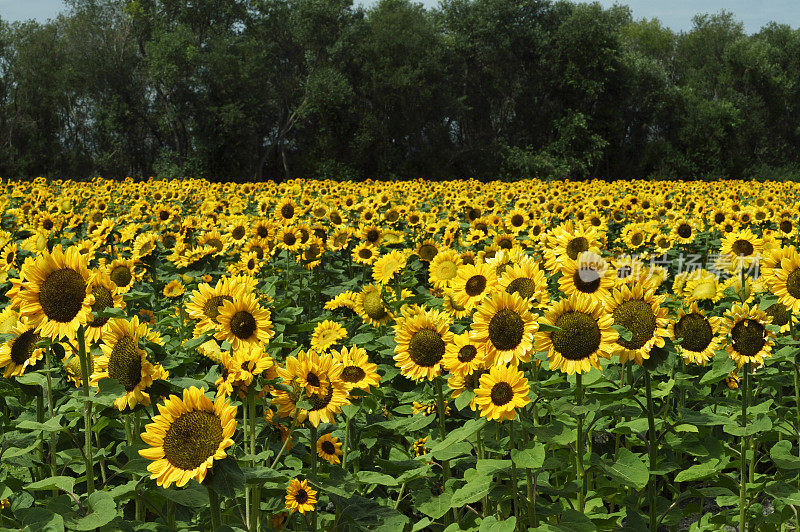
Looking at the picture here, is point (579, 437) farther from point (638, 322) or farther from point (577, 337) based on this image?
point (638, 322)

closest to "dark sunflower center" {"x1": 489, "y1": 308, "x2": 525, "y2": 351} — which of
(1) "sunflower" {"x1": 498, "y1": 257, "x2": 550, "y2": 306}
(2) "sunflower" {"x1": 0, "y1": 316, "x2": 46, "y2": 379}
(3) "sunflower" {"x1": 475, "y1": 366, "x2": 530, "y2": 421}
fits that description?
(3) "sunflower" {"x1": 475, "y1": 366, "x2": 530, "y2": 421}

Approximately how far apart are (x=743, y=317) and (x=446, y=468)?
6.15ft

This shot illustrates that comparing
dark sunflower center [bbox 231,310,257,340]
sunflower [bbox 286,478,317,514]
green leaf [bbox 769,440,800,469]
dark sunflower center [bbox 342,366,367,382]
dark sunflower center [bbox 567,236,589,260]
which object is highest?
dark sunflower center [bbox 567,236,589,260]

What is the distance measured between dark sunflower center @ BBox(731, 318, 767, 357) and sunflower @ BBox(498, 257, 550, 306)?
1.31m

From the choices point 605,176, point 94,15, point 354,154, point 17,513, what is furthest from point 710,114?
point 17,513

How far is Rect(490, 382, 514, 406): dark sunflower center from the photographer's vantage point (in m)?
2.53

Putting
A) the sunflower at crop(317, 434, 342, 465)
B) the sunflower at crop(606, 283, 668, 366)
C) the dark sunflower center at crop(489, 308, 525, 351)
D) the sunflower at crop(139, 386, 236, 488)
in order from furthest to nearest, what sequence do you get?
the sunflower at crop(317, 434, 342, 465)
the sunflower at crop(606, 283, 668, 366)
the dark sunflower center at crop(489, 308, 525, 351)
the sunflower at crop(139, 386, 236, 488)

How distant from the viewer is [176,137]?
37.1 m

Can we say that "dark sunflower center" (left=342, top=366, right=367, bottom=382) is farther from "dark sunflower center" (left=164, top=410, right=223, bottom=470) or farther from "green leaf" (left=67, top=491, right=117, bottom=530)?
"green leaf" (left=67, top=491, right=117, bottom=530)

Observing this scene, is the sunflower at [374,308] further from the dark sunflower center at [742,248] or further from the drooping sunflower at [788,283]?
the dark sunflower center at [742,248]

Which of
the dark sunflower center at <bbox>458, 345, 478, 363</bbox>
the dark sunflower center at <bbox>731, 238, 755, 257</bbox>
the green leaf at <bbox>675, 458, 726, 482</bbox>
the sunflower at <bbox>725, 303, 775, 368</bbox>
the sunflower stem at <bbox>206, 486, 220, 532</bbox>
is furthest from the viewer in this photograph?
the dark sunflower center at <bbox>731, 238, 755, 257</bbox>

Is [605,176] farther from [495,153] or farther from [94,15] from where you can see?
[94,15]

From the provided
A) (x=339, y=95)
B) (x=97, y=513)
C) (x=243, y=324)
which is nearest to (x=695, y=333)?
(x=243, y=324)

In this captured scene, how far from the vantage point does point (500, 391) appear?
254cm
